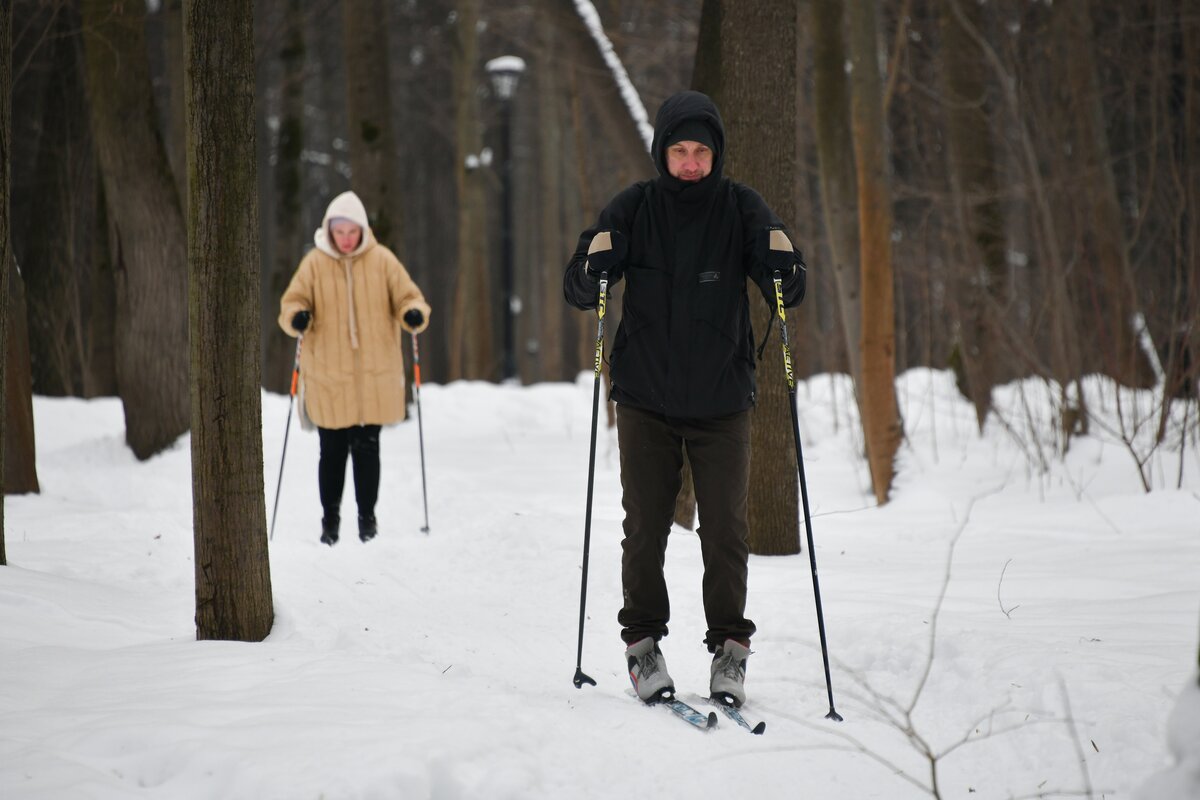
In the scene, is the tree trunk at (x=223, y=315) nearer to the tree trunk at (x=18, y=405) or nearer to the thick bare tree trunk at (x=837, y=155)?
the tree trunk at (x=18, y=405)

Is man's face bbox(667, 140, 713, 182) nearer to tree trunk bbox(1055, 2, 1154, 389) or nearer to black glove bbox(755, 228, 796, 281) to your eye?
black glove bbox(755, 228, 796, 281)

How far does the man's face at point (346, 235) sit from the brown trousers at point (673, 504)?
11.3 feet

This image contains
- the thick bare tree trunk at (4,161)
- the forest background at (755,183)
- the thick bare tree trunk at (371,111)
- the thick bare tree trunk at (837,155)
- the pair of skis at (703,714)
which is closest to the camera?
the pair of skis at (703,714)

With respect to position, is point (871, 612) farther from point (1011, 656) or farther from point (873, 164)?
point (873, 164)

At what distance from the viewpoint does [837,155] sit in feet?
28.1

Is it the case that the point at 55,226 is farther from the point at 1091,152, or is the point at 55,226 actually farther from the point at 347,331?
the point at 1091,152

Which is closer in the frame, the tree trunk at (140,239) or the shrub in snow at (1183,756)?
the shrub in snow at (1183,756)

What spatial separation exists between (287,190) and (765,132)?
10515 millimetres

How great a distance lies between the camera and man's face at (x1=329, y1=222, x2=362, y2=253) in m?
6.62

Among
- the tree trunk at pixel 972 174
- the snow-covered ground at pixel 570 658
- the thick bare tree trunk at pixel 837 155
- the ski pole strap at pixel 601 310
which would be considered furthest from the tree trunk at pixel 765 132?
the tree trunk at pixel 972 174

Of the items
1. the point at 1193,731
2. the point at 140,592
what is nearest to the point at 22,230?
the point at 140,592

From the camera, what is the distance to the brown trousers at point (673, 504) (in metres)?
3.73

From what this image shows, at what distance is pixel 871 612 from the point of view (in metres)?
4.43

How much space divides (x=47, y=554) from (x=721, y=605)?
12.2 ft
